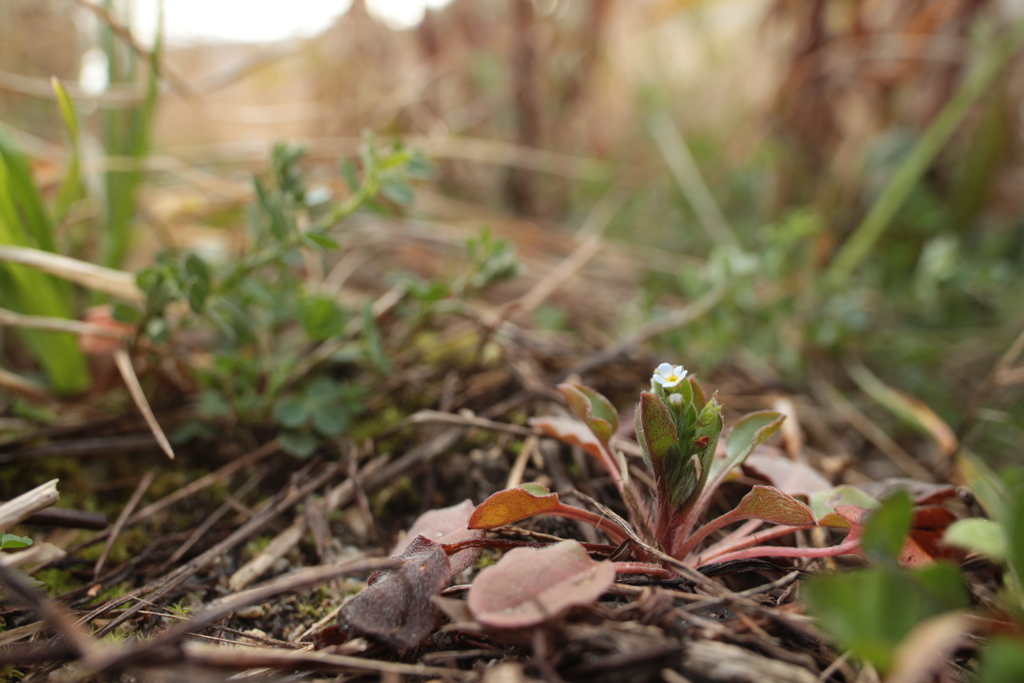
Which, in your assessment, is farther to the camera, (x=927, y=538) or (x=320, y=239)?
(x=320, y=239)

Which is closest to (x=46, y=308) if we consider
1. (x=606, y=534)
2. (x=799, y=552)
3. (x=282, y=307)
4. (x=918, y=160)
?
(x=282, y=307)

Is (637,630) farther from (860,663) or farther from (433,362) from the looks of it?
(433,362)

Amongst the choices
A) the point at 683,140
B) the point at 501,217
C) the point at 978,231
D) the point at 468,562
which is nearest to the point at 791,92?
the point at 683,140

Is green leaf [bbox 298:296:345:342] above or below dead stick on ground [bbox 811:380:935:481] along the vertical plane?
above

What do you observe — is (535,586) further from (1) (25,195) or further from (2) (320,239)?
(1) (25,195)

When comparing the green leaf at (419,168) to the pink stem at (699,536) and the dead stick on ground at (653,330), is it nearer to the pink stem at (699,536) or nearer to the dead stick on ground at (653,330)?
the dead stick on ground at (653,330)

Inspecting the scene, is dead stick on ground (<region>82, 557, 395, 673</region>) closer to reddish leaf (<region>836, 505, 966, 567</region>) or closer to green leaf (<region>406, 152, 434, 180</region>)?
reddish leaf (<region>836, 505, 966, 567</region>)

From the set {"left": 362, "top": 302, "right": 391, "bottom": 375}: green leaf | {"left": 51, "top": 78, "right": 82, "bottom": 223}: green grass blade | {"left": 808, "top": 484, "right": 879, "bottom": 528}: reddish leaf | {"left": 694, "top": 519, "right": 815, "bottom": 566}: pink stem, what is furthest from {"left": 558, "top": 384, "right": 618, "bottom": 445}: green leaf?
{"left": 51, "top": 78, "right": 82, "bottom": 223}: green grass blade
